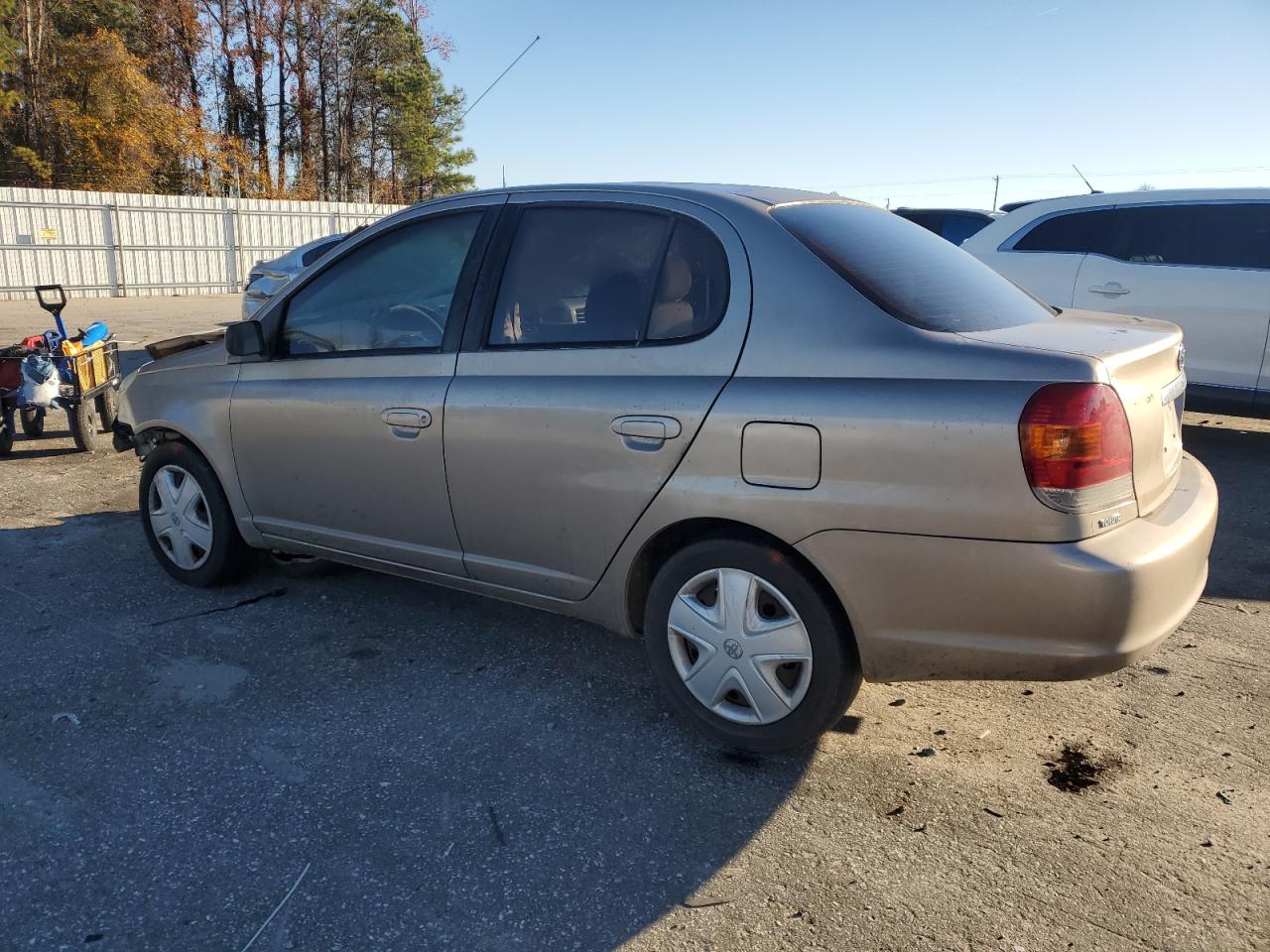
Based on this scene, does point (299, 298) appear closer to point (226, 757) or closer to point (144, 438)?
point (144, 438)

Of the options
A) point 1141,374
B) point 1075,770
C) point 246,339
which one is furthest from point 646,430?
point 246,339

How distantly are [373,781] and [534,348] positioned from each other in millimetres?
1505

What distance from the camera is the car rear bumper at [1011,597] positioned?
2.56 metres

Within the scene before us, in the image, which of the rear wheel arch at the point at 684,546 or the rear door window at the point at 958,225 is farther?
the rear door window at the point at 958,225

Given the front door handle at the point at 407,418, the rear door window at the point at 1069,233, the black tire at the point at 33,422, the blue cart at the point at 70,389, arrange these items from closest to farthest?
1. the front door handle at the point at 407,418
2. the blue cart at the point at 70,389
3. the rear door window at the point at 1069,233
4. the black tire at the point at 33,422

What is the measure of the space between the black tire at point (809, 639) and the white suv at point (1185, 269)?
220 inches

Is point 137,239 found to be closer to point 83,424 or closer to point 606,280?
point 83,424

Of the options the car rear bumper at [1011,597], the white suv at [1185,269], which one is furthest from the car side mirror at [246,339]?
the white suv at [1185,269]

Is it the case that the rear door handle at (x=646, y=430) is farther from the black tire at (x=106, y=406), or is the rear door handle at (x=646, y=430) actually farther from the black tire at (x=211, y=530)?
the black tire at (x=106, y=406)

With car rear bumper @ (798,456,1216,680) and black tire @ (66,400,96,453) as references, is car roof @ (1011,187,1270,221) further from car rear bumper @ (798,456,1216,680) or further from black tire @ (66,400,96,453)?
black tire @ (66,400,96,453)

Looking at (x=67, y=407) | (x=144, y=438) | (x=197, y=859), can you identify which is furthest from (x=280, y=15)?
(x=197, y=859)

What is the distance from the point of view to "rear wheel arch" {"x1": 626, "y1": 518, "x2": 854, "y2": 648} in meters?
2.90

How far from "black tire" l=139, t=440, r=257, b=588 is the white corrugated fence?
22242mm

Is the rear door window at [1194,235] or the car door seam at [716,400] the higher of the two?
the rear door window at [1194,235]
